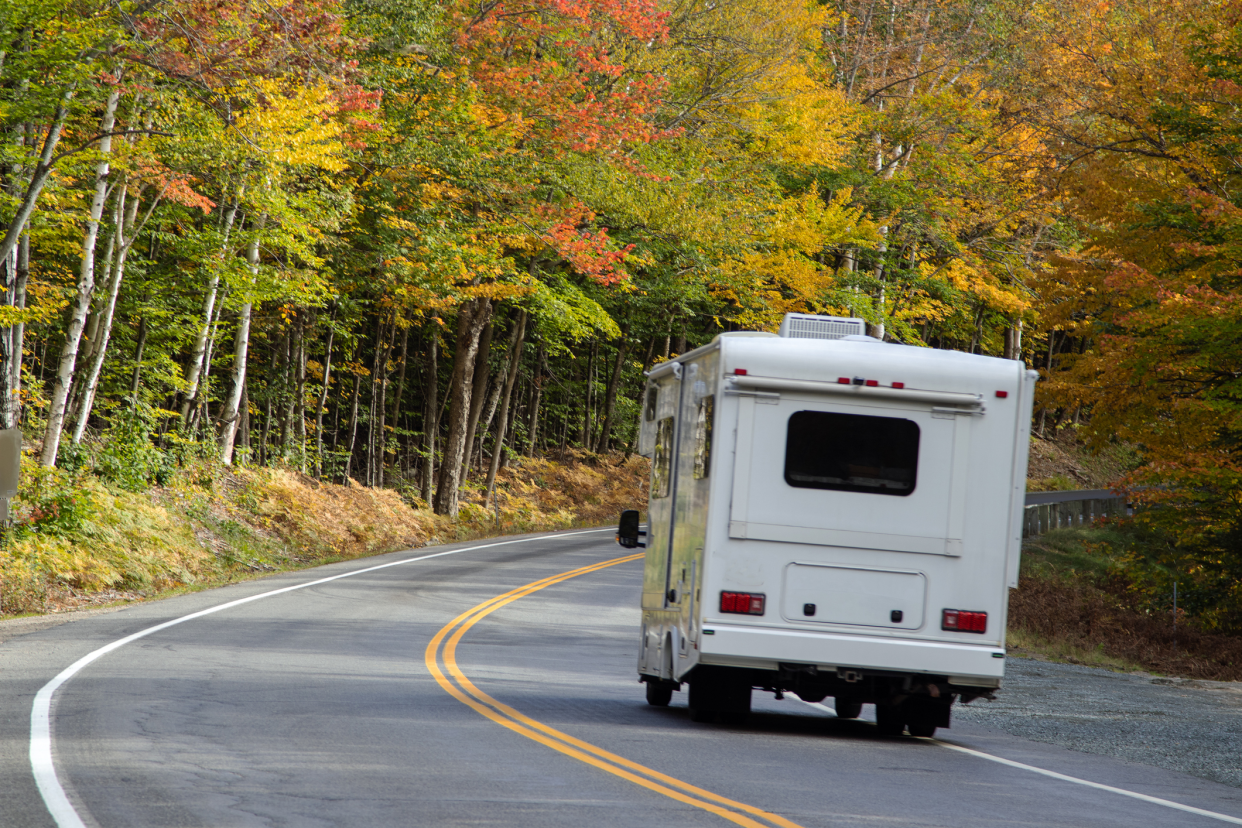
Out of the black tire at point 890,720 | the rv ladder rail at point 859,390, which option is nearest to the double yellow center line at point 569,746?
the black tire at point 890,720

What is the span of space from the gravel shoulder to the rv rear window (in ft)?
10.6

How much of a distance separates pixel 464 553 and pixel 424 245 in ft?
22.5

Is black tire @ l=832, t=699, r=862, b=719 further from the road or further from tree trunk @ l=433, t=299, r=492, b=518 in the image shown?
tree trunk @ l=433, t=299, r=492, b=518

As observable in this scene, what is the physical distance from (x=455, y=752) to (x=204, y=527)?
17.8m

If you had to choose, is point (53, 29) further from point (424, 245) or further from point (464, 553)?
point (464, 553)

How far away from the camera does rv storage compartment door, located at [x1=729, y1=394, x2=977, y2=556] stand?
377 inches

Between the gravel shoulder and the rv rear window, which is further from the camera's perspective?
the gravel shoulder

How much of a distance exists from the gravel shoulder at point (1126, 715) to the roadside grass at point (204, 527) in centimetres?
1326

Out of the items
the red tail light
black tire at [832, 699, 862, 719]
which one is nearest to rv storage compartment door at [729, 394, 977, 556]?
the red tail light

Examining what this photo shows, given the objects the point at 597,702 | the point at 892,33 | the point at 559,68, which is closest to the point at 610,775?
the point at 597,702

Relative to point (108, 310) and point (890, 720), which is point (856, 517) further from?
point (108, 310)

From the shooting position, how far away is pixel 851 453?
9.71 metres

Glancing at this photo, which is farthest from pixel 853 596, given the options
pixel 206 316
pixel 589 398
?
pixel 589 398

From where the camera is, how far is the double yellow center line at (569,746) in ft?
23.0
